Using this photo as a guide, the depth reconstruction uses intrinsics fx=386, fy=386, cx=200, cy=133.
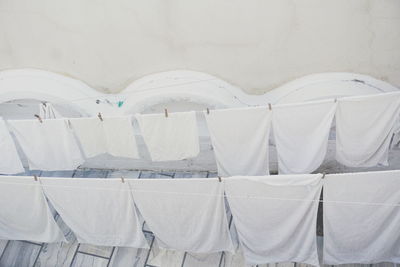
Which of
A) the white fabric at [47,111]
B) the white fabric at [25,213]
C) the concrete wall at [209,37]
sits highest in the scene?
the concrete wall at [209,37]

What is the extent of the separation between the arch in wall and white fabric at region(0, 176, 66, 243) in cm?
117

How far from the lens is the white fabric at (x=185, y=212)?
4555mm

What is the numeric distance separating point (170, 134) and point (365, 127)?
248cm

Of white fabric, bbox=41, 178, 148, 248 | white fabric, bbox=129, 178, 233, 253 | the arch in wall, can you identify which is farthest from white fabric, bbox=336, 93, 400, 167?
the arch in wall

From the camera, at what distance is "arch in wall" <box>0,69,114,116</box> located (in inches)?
207

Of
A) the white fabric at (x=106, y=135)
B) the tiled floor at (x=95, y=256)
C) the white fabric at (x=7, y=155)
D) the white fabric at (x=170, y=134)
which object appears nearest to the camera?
the white fabric at (x=170, y=134)

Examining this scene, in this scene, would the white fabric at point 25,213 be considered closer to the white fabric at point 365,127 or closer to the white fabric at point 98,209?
the white fabric at point 98,209

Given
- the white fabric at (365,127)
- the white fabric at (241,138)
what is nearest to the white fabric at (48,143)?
the white fabric at (241,138)

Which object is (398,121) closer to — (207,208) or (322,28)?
(322,28)

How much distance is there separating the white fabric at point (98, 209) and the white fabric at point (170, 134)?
32.7 inches

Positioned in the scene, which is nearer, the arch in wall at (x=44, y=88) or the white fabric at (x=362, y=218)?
the white fabric at (x=362, y=218)

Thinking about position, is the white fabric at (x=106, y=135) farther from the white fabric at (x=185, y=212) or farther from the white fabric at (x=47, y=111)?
the white fabric at (x=185, y=212)

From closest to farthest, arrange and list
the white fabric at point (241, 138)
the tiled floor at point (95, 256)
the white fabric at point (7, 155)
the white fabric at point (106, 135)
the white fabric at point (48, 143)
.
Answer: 1. the white fabric at point (241, 138)
2. the white fabric at point (106, 135)
3. the white fabric at point (48, 143)
4. the white fabric at point (7, 155)
5. the tiled floor at point (95, 256)

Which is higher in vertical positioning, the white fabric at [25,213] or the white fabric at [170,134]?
the white fabric at [170,134]
